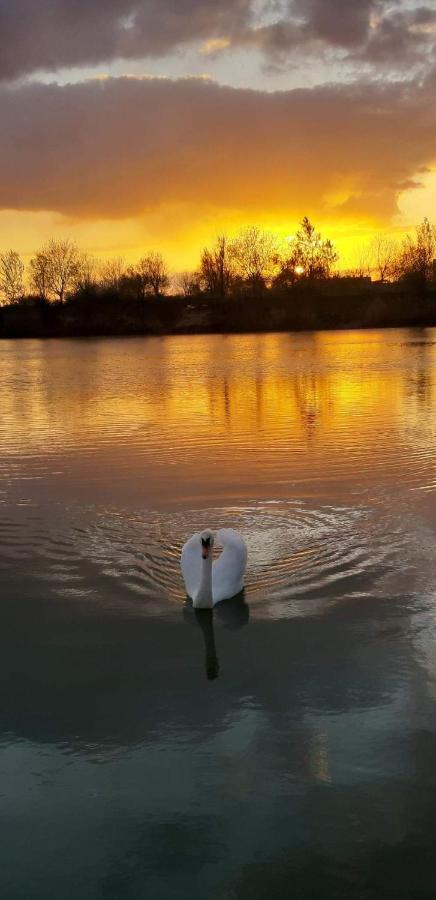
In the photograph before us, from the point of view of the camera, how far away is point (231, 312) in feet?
286

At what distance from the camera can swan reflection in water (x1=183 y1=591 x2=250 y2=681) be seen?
262 inches

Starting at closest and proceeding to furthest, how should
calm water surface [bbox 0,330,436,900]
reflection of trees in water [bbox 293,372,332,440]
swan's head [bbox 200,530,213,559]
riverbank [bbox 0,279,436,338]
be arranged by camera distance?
calm water surface [bbox 0,330,436,900] → swan's head [bbox 200,530,213,559] → reflection of trees in water [bbox 293,372,332,440] → riverbank [bbox 0,279,436,338]

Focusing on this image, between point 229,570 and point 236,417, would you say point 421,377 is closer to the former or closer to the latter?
point 236,417

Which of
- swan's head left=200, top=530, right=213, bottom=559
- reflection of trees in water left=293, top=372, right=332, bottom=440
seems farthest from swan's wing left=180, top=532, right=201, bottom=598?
reflection of trees in water left=293, top=372, right=332, bottom=440

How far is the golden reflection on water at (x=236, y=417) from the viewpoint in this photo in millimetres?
12680

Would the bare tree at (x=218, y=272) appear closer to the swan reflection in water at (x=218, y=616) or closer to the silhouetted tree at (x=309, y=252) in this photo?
the silhouetted tree at (x=309, y=252)

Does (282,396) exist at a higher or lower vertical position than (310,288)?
lower

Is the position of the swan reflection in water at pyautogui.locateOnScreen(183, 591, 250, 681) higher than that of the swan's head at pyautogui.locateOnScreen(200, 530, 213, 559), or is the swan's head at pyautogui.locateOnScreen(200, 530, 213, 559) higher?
the swan's head at pyautogui.locateOnScreen(200, 530, 213, 559)

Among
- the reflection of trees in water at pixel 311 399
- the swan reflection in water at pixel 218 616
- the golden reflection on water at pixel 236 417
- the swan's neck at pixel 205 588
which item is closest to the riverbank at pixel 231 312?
the golden reflection on water at pixel 236 417

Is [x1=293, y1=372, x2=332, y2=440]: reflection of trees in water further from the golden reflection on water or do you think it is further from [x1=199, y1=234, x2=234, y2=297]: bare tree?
[x1=199, y1=234, x2=234, y2=297]: bare tree

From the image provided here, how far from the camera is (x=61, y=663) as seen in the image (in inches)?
245

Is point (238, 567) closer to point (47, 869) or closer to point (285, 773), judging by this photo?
point (285, 773)

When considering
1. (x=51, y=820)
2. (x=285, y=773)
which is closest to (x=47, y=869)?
(x=51, y=820)

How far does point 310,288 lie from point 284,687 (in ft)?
274
